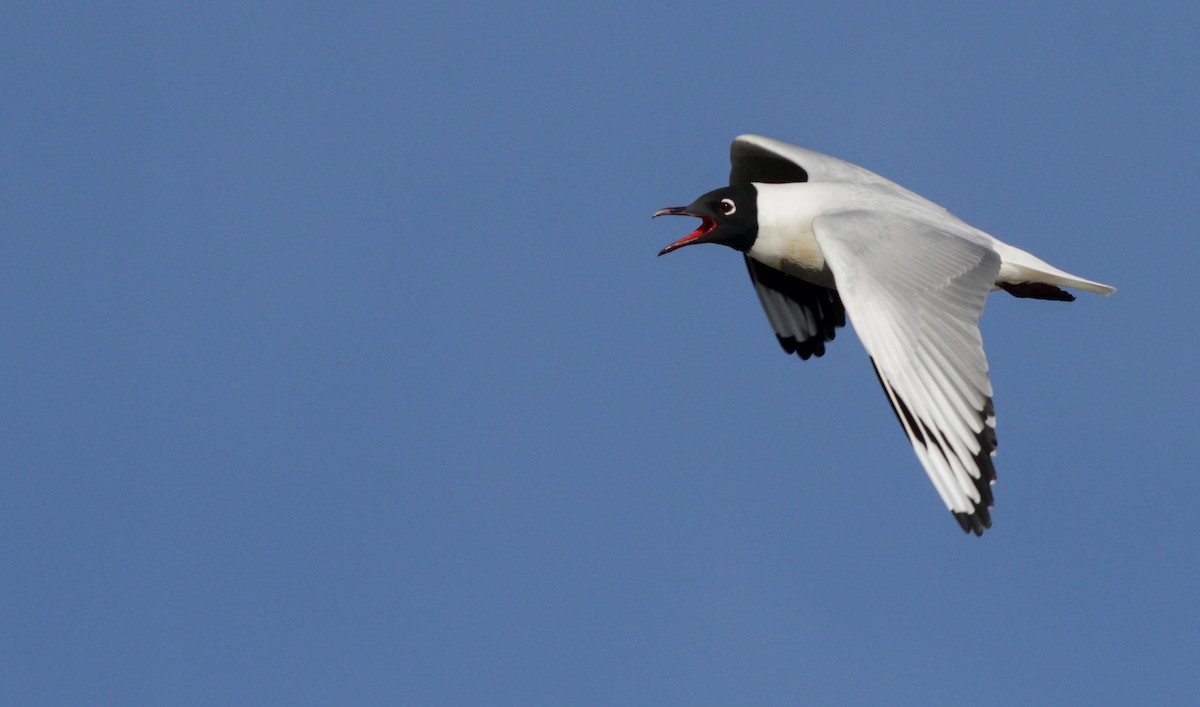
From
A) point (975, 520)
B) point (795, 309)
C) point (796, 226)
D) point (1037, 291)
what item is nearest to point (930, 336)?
point (975, 520)

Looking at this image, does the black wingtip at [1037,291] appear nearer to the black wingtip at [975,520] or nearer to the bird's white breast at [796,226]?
the bird's white breast at [796,226]

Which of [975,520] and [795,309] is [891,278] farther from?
[795,309]

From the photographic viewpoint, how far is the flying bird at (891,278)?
936 cm

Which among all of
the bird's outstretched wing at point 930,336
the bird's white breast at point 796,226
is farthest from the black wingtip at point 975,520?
the bird's white breast at point 796,226

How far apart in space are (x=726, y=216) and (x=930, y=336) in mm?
2410

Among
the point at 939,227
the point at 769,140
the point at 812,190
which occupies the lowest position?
the point at 939,227

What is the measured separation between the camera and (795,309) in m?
12.9

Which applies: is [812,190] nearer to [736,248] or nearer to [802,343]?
[736,248]

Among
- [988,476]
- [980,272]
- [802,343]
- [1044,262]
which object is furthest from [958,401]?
A: [802,343]

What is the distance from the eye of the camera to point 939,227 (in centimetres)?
1079

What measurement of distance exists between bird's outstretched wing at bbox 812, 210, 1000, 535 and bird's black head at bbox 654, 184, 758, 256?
1.19 m

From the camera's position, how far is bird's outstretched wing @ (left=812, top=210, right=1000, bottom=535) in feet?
30.6

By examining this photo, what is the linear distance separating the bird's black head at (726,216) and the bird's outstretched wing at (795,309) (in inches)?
43.6

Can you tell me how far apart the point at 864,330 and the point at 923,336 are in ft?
1.12
